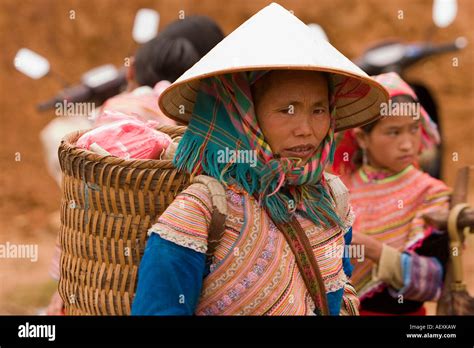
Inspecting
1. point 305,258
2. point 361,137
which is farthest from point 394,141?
point 305,258

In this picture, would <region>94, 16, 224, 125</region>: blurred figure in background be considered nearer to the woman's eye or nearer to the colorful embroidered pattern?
the colorful embroidered pattern

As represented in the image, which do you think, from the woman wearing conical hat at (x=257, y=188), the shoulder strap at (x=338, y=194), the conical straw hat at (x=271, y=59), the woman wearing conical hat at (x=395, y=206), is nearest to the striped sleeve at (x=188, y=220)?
the woman wearing conical hat at (x=257, y=188)

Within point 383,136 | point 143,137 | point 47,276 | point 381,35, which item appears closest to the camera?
point 143,137

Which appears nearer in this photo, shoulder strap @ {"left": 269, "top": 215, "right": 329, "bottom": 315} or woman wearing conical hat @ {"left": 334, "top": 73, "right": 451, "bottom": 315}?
shoulder strap @ {"left": 269, "top": 215, "right": 329, "bottom": 315}

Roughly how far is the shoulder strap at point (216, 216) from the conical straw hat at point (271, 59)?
29cm

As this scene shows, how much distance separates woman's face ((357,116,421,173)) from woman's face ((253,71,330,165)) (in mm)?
1727

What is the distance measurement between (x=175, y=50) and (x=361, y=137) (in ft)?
3.13

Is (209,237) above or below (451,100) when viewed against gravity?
below

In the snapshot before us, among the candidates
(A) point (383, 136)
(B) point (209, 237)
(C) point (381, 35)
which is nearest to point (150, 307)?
(B) point (209, 237)

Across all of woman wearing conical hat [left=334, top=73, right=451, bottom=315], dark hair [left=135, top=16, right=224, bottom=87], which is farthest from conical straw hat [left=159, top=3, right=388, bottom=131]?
dark hair [left=135, top=16, right=224, bottom=87]

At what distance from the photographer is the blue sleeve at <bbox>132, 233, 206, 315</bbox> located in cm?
228
